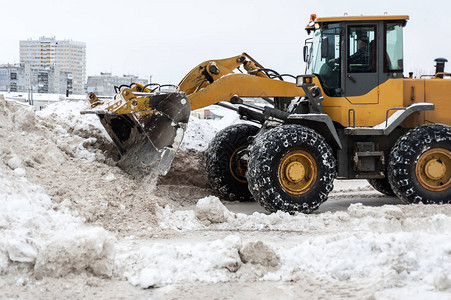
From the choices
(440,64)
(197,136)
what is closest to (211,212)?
(197,136)

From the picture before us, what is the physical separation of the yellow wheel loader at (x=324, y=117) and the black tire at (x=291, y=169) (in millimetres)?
13

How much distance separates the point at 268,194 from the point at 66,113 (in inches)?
160

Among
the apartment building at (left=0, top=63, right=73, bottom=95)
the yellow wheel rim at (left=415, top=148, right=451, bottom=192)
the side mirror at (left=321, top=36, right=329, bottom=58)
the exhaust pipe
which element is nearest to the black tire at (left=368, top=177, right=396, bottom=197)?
the yellow wheel rim at (left=415, top=148, right=451, bottom=192)

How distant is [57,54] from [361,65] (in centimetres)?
6775

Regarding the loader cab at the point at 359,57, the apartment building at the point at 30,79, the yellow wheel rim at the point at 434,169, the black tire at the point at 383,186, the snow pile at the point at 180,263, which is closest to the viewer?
the snow pile at the point at 180,263

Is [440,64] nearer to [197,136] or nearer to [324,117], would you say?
[324,117]

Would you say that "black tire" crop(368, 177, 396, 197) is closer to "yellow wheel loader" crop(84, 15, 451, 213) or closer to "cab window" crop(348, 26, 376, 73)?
"yellow wheel loader" crop(84, 15, 451, 213)

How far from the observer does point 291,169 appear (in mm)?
7758

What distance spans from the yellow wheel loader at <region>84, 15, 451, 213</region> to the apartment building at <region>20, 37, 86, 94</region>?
6295 cm

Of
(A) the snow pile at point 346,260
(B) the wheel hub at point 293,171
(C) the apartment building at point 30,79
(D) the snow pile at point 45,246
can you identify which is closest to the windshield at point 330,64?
(B) the wheel hub at point 293,171

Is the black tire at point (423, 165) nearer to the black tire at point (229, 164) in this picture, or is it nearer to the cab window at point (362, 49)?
the cab window at point (362, 49)

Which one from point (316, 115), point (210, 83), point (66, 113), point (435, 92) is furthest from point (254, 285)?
point (66, 113)

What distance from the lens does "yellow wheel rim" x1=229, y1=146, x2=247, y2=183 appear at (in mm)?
9250

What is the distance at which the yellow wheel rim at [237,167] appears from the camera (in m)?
9.25
